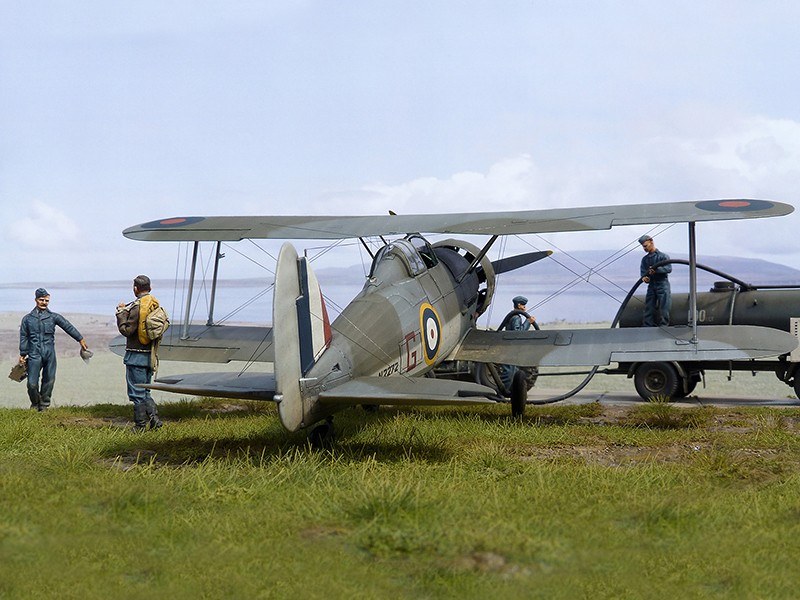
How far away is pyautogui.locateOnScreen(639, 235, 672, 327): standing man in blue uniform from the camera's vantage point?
14.6 m

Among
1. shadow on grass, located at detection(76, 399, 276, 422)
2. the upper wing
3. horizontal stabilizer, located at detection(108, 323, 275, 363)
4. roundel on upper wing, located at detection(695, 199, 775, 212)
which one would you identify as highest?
roundel on upper wing, located at detection(695, 199, 775, 212)

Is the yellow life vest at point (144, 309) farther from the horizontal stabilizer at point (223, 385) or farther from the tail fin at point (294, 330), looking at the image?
the tail fin at point (294, 330)

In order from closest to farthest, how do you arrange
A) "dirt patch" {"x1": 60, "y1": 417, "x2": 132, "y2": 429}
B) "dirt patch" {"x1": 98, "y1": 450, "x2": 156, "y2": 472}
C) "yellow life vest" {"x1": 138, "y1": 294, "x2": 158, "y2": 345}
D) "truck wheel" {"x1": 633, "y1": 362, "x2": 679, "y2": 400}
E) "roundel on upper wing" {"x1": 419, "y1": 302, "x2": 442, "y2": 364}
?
"dirt patch" {"x1": 98, "y1": 450, "x2": 156, "y2": 472} → "yellow life vest" {"x1": 138, "y1": 294, "x2": 158, "y2": 345} → "roundel on upper wing" {"x1": 419, "y1": 302, "x2": 442, "y2": 364} → "dirt patch" {"x1": 60, "y1": 417, "x2": 132, "y2": 429} → "truck wheel" {"x1": 633, "y1": 362, "x2": 679, "y2": 400}

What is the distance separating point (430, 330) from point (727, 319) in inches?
264

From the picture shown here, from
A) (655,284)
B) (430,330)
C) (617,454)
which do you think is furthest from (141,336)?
(655,284)

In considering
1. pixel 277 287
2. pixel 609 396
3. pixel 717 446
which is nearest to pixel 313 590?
pixel 277 287

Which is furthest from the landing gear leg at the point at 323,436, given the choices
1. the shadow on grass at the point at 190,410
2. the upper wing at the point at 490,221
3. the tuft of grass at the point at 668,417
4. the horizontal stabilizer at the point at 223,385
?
the tuft of grass at the point at 668,417

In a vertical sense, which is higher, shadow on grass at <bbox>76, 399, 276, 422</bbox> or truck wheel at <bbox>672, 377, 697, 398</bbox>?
shadow on grass at <bbox>76, 399, 276, 422</bbox>

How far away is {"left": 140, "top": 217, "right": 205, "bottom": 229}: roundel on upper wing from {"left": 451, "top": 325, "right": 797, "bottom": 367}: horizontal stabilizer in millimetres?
4472

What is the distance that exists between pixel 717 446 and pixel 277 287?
16.9ft

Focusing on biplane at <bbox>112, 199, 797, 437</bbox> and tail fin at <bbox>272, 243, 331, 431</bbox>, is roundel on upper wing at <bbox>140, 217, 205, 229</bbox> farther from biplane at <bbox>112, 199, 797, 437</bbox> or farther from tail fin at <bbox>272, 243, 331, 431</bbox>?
tail fin at <bbox>272, 243, 331, 431</bbox>

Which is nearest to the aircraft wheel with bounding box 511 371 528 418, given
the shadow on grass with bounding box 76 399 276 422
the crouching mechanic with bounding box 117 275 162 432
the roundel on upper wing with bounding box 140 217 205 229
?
the shadow on grass with bounding box 76 399 276 422

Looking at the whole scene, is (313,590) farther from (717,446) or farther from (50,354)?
(50,354)

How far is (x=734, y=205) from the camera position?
1139 centimetres
